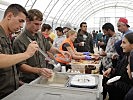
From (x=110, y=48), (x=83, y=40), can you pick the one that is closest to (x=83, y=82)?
(x=110, y=48)

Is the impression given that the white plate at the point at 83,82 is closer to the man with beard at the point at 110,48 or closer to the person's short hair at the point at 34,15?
the person's short hair at the point at 34,15

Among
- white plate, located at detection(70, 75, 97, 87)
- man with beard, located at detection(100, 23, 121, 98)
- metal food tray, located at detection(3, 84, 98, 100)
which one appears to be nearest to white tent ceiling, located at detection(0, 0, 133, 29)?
man with beard, located at detection(100, 23, 121, 98)

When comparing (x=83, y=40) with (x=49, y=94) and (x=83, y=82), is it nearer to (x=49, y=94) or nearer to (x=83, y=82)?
(x=83, y=82)

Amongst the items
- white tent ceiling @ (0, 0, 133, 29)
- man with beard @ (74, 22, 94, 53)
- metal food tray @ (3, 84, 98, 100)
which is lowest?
metal food tray @ (3, 84, 98, 100)

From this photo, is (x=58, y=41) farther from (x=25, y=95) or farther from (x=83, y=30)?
(x=25, y=95)

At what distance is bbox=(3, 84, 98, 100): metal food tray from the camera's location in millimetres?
1567

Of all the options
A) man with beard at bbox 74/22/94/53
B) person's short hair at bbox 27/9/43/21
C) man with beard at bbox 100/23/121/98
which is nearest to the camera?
person's short hair at bbox 27/9/43/21

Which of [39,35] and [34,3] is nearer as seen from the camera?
[39,35]

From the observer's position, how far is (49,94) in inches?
64.5

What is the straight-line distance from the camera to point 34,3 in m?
10.6

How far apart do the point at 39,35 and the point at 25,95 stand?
1.46 metres

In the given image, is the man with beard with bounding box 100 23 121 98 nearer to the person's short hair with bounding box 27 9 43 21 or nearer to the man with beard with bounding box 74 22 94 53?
the man with beard with bounding box 74 22 94 53

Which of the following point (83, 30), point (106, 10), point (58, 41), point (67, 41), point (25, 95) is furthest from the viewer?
point (106, 10)

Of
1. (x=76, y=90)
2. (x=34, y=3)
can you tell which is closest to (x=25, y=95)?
(x=76, y=90)
